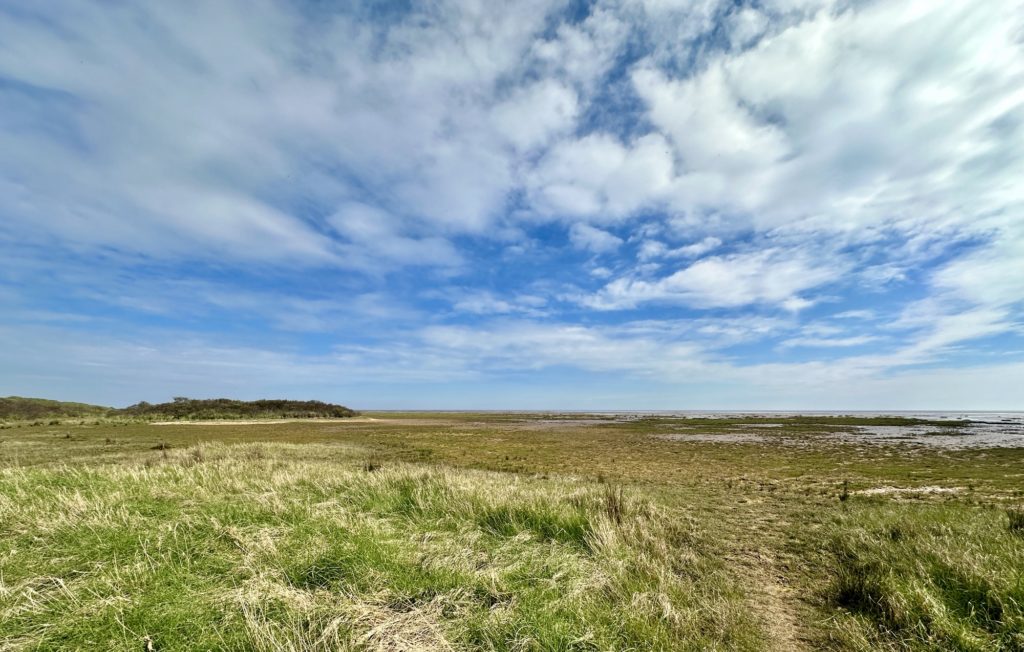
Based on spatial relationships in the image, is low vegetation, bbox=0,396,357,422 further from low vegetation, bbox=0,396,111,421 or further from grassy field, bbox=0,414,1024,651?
grassy field, bbox=0,414,1024,651

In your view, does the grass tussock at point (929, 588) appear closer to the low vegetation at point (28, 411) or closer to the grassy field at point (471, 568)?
the grassy field at point (471, 568)

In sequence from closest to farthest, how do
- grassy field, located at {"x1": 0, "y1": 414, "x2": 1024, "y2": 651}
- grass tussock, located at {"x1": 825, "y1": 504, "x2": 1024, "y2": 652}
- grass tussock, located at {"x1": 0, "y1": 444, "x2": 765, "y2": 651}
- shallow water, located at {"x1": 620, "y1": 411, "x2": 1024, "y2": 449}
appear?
grass tussock, located at {"x1": 0, "y1": 444, "x2": 765, "y2": 651}, grassy field, located at {"x1": 0, "y1": 414, "x2": 1024, "y2": 651}, grass tussock, located at {"x1": 825, "y1": 504, "x2": 1024, "y2": 652}, shallow water, located at {"x1": 620, "y1": 411, "x2": 1024, "y2": 449}

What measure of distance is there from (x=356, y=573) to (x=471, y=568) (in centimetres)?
160

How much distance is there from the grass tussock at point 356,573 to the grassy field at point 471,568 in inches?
1.2

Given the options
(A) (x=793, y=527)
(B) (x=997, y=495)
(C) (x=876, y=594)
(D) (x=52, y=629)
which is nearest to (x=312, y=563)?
(D) (x=52, y=629)

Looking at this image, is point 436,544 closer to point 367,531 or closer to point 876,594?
point 367,531

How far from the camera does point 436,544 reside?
7.27 m

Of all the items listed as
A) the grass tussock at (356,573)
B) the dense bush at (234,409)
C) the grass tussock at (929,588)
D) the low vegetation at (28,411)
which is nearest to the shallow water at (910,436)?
the grass tussock at (929,588)

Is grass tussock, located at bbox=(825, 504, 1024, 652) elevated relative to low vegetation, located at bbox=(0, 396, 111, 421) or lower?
lower

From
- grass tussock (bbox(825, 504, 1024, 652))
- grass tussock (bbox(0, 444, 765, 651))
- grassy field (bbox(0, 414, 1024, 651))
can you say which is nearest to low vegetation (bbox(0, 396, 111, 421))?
grassy field (bbox(0, 414, 1024, 651))

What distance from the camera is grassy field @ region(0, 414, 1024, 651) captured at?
15.2 feet

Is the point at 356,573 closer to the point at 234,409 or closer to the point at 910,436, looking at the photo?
the point at 910,436

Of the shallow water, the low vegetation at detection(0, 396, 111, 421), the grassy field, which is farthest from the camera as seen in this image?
the low vegetation at detection(0, 396, 111, 421)

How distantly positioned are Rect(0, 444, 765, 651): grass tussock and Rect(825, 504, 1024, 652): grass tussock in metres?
1.52
